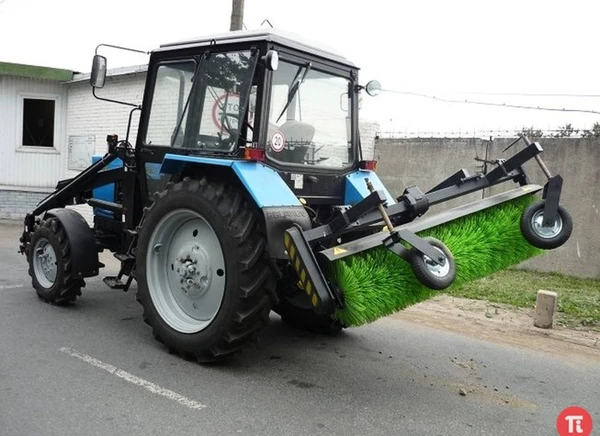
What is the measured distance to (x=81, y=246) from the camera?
593 centimetres

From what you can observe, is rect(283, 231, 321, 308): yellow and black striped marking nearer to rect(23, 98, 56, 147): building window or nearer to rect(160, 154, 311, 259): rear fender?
rect(160, 154, 311, 259): rear fender

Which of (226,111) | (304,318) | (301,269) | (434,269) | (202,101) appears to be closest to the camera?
(434,269)

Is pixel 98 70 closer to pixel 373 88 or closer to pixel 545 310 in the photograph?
pixel 373 88

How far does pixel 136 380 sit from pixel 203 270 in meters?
0.97

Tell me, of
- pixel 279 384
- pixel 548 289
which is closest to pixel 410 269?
pixel 279 384

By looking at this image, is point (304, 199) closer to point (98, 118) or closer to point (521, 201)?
point (521, 201)

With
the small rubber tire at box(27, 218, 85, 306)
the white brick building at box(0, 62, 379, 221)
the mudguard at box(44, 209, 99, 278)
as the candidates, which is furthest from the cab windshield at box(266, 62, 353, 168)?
the white brick building at box(0, 62, 379, 221)

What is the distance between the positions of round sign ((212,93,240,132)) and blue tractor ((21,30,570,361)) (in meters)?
0.01

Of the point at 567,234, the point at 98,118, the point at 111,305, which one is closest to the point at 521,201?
the point at 567,234

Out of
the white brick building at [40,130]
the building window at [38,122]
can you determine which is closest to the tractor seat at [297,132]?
the white brick building at [40,130]

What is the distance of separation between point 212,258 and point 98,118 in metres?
9.95

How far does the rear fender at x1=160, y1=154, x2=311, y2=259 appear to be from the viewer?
4141 mm

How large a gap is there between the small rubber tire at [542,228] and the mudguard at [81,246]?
4.10 meters

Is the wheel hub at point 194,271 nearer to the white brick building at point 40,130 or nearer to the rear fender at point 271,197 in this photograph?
the rear fender at point 271,197
